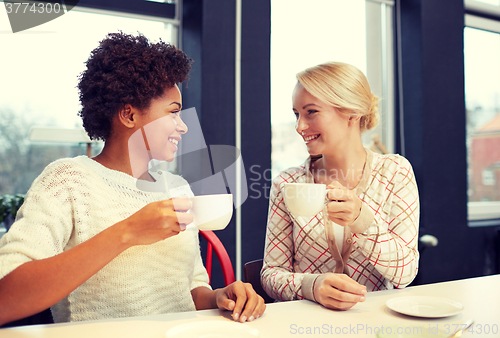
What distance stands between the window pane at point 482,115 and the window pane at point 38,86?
312 cm

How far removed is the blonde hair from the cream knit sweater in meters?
0.71

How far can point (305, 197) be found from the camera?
3.22ft

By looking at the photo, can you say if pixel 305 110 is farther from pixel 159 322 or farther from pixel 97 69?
pixel 159 322

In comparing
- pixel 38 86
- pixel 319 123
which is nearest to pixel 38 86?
pixel 38 86

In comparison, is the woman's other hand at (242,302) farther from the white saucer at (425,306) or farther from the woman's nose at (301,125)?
the woman's nose at (301,125)

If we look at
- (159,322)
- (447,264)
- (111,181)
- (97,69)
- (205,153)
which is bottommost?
(447,264)

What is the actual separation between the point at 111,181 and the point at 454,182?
281 centimetres

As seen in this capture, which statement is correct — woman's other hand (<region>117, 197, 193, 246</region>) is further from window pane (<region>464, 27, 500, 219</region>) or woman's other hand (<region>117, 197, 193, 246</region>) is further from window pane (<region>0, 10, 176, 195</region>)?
window pane (<region>464, 27, 500, 219</region>)

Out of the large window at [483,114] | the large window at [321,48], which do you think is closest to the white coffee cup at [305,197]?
the large window at [321,48]

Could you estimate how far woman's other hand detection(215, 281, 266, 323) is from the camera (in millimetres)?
871

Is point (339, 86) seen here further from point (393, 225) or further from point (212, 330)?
point (212, 330)

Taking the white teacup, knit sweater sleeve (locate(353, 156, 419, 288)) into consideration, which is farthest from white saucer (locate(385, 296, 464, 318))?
the white teacup

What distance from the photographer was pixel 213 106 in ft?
7.60

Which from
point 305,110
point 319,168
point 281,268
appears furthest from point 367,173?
point 281,268
